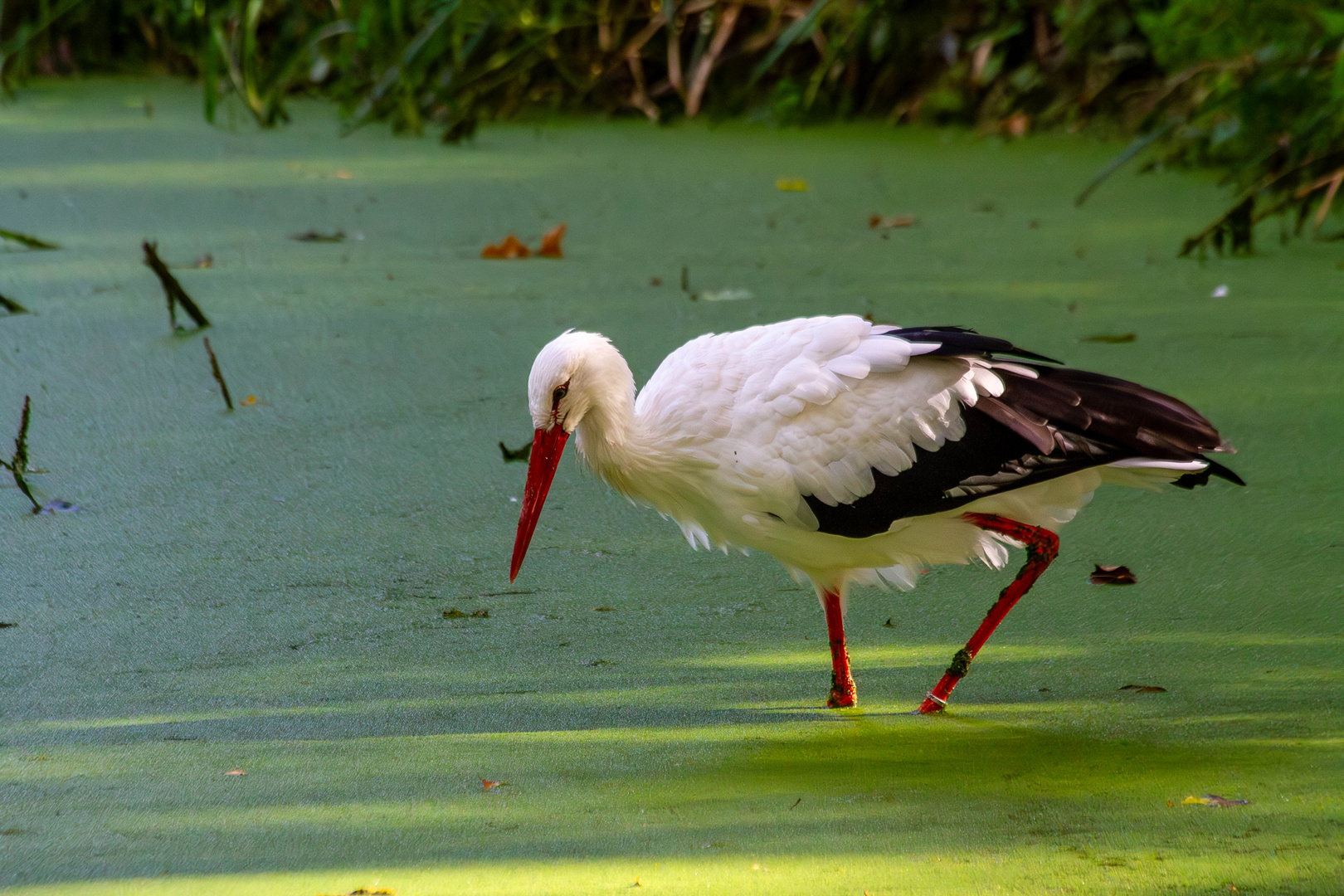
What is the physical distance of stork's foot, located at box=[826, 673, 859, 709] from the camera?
7.07ft

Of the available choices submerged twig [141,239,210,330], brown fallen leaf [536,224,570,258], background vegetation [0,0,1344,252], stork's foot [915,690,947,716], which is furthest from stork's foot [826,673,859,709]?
background vegetation [0,0,1344,252]

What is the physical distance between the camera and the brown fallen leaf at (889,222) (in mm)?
4867

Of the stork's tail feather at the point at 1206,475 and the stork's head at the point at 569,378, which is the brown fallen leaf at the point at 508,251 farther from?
the stork's tail feather at the point at 1206,475

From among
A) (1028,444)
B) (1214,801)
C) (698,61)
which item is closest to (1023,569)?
(1028,444)

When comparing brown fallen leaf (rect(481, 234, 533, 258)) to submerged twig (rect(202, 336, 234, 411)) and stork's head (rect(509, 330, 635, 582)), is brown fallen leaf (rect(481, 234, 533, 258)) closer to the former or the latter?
submerged twig (rect(202, 336, 234, 411))

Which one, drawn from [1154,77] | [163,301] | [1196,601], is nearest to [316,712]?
[1196,601]

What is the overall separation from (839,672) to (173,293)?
2.22m

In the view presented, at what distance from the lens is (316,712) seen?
208 cm

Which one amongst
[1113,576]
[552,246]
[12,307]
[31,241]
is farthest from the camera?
[552,246]

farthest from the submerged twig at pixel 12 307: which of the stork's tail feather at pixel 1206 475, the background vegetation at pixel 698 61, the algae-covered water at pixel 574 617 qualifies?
the stork's tail feather at pixel 1206 475

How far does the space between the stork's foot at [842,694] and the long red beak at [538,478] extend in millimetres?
559

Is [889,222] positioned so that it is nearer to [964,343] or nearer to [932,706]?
[964,343]

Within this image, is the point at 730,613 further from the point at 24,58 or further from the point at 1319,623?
the point at 24,58

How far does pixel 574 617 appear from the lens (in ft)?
7.89
